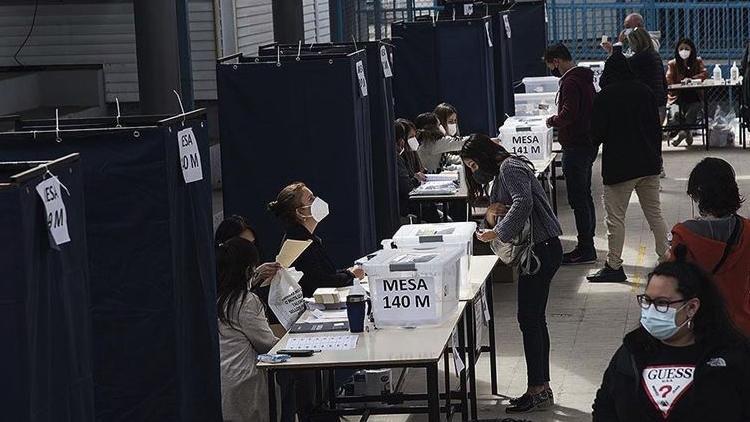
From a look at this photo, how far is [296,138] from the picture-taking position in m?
10.1

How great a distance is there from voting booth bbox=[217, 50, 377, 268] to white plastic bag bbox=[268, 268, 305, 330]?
5.65 ft

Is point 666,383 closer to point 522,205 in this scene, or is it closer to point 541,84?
point 522,205

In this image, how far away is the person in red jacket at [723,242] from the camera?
22.5 ft

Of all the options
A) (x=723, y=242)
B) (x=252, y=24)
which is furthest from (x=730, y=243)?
(x=252, y=24)

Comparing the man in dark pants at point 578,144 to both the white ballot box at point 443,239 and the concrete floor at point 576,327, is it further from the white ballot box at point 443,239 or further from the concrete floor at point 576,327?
the white ballot box at point 443,239

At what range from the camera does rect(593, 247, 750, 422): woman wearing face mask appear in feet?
17.0

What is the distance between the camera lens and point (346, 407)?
9.23 metres

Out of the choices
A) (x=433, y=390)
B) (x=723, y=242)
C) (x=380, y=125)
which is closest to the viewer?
(x=723, y=242)

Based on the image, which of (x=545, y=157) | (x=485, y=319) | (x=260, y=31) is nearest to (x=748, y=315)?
(x=485, y=319)

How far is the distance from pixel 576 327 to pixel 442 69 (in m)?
5.32

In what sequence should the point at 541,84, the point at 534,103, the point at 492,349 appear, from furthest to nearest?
the point at 541,84 < the point at 534,103 < the point at 492,349

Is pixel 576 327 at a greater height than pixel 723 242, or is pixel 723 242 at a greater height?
Result: pixel 723 242

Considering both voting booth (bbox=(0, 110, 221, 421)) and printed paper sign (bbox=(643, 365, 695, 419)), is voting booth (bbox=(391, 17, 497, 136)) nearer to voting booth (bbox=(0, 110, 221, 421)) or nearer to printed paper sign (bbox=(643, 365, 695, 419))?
voting booth (bbox=(0, 110, 221, 421))

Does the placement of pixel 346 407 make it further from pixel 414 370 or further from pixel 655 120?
pixel 655 120
